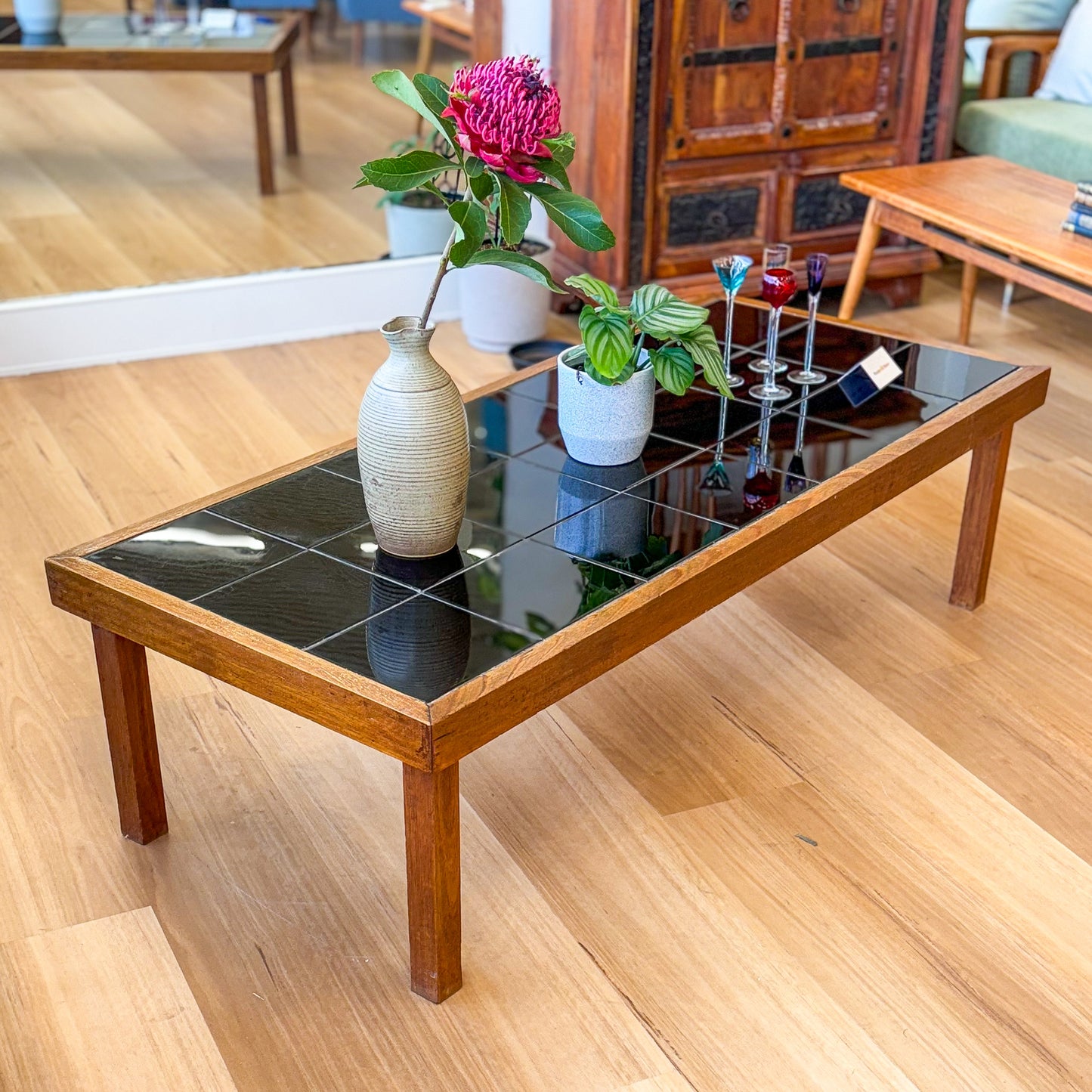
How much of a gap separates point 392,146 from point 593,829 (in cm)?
216

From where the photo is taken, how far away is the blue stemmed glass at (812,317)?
215 centimetres

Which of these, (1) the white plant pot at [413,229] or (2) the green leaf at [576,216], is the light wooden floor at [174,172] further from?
(2) the green leaf at [576,216]

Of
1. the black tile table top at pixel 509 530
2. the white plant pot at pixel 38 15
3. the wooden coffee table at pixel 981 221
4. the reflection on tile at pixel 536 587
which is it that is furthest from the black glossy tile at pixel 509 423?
the white plant pot at pixel 38 15

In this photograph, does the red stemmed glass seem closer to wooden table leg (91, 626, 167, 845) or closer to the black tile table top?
the black tile table top

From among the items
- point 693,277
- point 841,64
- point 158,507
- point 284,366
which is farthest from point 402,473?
point 841,64

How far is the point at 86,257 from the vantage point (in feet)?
10.7

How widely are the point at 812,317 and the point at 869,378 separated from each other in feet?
0.44

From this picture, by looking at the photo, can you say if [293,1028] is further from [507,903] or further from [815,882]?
[815,882]

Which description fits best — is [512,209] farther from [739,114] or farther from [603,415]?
[739,114]

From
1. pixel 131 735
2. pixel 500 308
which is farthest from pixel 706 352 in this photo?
pixel 500 308

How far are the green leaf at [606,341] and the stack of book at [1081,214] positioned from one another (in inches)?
59.3

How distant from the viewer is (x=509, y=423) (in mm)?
2053

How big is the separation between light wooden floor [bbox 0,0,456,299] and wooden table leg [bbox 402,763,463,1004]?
2201 mm

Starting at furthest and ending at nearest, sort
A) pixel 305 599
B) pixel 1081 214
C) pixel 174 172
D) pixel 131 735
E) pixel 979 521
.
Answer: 1. pixel 174 172
2. pixel 1081 214
3. pixel 979 521
4. pixel 131 735
5. pixel 305 599
